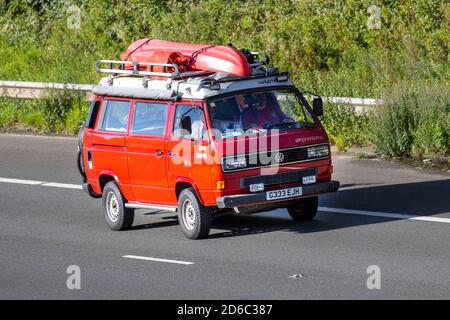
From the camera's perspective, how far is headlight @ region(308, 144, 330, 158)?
16234 millimetres

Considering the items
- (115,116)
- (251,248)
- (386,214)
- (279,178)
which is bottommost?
(251,248)

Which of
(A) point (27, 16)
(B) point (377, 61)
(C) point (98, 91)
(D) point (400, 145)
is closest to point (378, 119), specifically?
(D) point (400, 145)

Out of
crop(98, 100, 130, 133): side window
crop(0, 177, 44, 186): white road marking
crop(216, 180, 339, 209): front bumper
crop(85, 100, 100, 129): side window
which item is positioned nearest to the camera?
crop(216, 180, 339, 209): front bumper

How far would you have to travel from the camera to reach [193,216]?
16109 millimetres

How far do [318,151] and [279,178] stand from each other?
0.77 meters

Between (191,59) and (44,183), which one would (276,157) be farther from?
(44,183)

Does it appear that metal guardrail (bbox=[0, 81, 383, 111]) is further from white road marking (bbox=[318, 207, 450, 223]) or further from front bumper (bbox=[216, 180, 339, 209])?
front bumper (bbox=[216, 180, 339, 209])

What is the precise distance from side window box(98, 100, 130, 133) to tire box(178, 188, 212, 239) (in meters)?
1.58

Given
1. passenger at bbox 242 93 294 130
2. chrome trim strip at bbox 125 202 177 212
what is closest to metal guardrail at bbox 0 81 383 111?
chrome trim strip at bbox 125 202 177 212

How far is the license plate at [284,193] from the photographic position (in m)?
15.8

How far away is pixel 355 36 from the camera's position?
28.1 metres

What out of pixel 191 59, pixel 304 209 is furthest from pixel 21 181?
pixel 304 209
